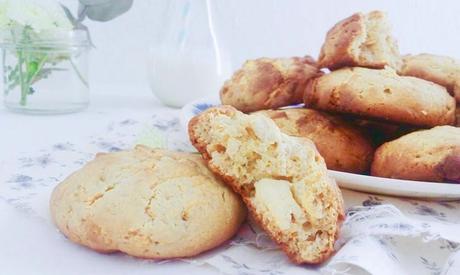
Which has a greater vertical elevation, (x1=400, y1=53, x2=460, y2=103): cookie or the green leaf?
(x1=400, y1=53, x2=460, y2=103): cookie

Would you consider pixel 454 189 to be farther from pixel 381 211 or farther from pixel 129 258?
pixel 129 258

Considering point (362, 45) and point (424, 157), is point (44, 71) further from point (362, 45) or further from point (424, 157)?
point (424, 157)

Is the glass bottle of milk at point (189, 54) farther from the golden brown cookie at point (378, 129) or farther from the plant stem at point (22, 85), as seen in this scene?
the golden brown cookie at point (378, 129)

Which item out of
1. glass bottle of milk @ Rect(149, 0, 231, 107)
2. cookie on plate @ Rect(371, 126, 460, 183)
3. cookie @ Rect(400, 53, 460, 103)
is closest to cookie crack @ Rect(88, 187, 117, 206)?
cookie on plate @ Rect(371, 126, 460, 183)

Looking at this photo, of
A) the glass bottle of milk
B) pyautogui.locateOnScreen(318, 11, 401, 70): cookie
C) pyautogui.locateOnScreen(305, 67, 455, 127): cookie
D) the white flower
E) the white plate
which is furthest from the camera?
the glass bottle of milk

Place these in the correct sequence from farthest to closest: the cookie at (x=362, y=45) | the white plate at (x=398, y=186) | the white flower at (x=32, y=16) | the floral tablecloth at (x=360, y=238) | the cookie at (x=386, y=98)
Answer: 1. the white flower at (x=32, y=16)
2. the cookie at (x=362, y=45)
3. the cookie at (x=386, y=98)
4. the white plate at (x=398, y=186)
5. the floral tablecloth at (x=360, y=238)

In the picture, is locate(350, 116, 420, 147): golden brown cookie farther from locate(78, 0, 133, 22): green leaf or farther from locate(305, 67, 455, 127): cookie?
locate(78, 0, 133, 22): green leaf

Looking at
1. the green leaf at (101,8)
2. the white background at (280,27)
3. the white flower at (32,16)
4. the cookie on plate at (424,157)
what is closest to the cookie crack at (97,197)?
the cookie on plate at (424,157)
